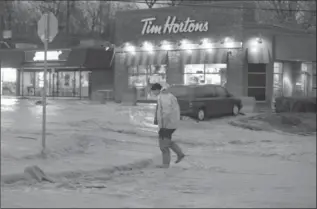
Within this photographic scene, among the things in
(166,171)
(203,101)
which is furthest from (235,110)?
(166,171)

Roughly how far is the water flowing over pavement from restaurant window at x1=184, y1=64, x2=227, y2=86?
14.5m

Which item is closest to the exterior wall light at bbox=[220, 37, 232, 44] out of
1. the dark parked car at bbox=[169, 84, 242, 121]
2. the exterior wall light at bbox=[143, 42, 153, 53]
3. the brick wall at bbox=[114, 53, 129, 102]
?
the exterior wall light at bbox=[143, 42, 153, 53]

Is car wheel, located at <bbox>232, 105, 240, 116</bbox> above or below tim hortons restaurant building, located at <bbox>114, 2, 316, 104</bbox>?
below

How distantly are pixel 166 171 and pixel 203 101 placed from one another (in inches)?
446

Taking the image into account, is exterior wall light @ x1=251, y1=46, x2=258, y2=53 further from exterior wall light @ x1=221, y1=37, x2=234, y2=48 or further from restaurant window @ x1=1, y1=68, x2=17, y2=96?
restaurant window @ x1=1, y1=68, x2=17, y2=96

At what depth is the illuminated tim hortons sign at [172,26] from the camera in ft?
98.0

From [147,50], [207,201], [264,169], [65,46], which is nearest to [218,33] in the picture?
[147,50]

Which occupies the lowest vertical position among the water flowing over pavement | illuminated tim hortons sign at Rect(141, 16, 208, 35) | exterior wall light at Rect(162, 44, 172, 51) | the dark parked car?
the water flowing over pavement

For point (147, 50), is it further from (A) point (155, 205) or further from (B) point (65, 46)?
(A) point (155, 205)

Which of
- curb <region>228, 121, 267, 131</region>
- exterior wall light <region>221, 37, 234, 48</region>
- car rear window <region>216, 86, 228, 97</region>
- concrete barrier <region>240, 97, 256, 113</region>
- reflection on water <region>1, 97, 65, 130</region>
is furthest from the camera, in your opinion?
exterior wall light <region>221, 37, 234, 48</region>

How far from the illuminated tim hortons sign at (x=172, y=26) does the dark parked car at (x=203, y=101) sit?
30.1 feet

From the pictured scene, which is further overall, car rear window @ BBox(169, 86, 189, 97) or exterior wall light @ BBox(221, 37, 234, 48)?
exterior wall light @ BBox(221, 37, 234, 48)

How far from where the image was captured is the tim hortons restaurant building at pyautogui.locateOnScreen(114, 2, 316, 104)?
28.2 metres

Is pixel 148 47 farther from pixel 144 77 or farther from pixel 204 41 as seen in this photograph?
pixel 204 41
